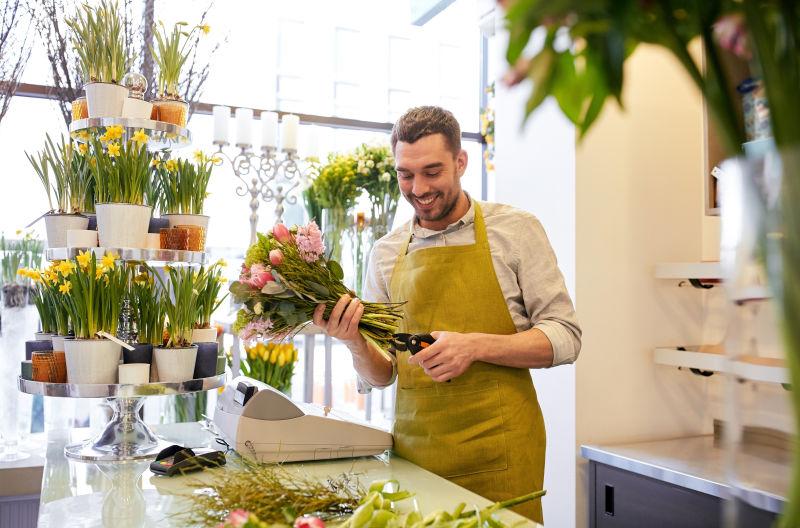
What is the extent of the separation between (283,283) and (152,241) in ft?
2.42

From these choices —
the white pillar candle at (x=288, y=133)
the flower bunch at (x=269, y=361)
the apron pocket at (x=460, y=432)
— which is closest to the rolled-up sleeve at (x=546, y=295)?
the apron pocket at (x=460, y=432)

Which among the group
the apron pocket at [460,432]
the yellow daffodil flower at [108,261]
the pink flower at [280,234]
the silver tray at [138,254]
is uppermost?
the pink flower at [280,234]

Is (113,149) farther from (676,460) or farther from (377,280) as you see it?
(676,460)

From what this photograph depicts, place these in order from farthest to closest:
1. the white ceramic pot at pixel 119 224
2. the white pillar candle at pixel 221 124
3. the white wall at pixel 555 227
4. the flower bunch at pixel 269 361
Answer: the white pillar candle at pixel 221 124, the flower bunch at pixel 269 361, the white wall at pixel 555 227, the white ceramic pot at pixel 119 224

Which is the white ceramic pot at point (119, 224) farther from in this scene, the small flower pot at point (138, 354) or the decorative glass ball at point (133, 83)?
the decorative glass ball at point (133, 83)

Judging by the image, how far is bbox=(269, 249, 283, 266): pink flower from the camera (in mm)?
1821

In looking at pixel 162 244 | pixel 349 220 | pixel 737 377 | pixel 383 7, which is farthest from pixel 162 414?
pixel 737 377

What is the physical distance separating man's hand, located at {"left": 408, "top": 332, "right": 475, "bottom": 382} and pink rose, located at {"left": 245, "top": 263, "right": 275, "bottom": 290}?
1.39ft

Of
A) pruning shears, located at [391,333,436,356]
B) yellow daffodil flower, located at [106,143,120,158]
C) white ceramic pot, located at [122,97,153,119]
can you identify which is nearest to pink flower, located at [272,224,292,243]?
pruning shears, located at [391,333,436,356]

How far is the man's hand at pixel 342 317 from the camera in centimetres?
192

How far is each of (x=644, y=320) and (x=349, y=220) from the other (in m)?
1.72

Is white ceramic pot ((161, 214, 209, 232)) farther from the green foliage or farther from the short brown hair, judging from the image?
the short brown hair

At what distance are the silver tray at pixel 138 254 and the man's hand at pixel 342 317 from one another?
650 mm

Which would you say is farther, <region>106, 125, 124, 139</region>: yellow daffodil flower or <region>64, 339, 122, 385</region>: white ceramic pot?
<region>106, 125, 124, 139</region>: yellow daffodil flower
